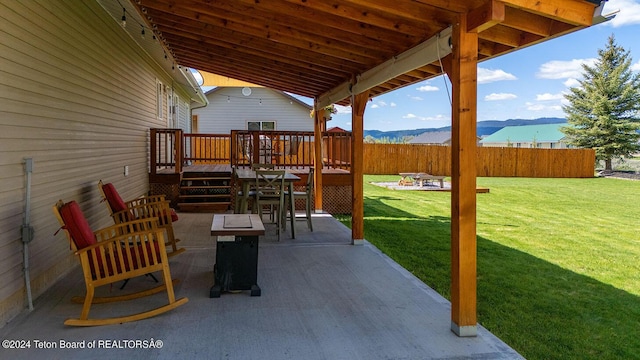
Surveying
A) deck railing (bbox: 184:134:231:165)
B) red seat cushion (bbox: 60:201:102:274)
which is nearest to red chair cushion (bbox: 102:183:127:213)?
red seat cushion (bbox: 60:201:102:274)

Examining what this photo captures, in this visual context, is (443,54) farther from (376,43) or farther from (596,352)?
(596,352)

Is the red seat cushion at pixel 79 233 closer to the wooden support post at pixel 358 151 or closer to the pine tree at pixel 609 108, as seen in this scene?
the wooden support post at pixel 358 151

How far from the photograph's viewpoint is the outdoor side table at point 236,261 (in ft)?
12.9

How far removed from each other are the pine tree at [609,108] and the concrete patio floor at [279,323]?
2628 centimetres

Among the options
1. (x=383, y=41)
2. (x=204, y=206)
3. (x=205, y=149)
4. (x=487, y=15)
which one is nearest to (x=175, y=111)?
(x=205, y=149)

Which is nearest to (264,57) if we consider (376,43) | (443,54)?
(376,43)

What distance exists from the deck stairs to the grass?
2.64 meters

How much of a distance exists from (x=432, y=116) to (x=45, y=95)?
81.2 m

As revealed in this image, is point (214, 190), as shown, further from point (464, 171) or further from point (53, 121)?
point (464, 171)

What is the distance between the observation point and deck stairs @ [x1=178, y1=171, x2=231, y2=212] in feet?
30.5

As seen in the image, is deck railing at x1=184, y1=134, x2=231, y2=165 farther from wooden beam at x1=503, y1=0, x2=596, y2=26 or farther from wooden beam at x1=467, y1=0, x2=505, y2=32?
wooden beam at x1=503, y1=0, x2=596, y2=26

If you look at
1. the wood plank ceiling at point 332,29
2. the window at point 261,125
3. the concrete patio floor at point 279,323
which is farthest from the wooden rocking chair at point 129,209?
the window at point 261,125

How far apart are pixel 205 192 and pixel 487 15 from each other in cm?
757

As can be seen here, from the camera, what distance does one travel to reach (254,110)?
1895 centimetres
